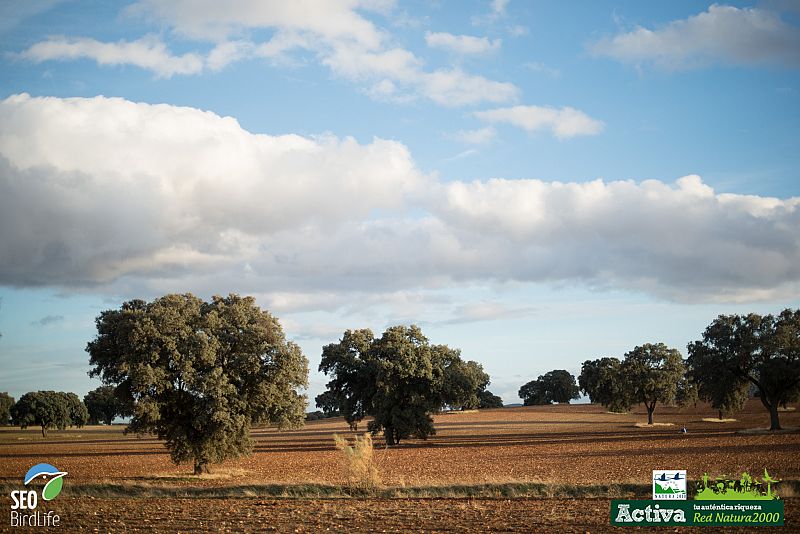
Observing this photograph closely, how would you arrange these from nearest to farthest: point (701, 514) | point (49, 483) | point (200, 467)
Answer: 1. point (701, 514)
2. point (49, 483)
3. point (200, 467)

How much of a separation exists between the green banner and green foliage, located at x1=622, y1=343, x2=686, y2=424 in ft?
266

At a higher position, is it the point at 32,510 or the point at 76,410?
the point at 32,510

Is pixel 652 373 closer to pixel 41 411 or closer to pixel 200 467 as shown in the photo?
pixel 200 467

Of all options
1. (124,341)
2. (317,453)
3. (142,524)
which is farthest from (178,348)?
(317,453)

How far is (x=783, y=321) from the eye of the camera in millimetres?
70625

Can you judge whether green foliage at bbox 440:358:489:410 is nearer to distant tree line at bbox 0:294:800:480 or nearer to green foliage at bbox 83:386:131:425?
distant tree line at bbox 0:294:800:480

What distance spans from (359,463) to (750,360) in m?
57.6

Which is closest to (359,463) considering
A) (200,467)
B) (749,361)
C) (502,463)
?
(200,467)

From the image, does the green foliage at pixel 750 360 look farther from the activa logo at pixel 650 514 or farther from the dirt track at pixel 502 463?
the activa logo at pixel 650 514

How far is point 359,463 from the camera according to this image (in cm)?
2761

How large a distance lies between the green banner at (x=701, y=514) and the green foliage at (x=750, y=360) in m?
53.8

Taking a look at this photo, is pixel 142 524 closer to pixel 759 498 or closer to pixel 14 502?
pixel 14 502

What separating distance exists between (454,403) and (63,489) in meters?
43.7

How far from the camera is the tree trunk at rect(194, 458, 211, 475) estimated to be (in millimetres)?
39625
